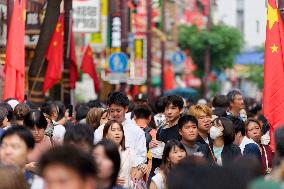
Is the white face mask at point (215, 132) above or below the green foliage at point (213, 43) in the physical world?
below

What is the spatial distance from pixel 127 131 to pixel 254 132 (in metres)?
2.08

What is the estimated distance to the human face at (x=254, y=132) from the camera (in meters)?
12.8

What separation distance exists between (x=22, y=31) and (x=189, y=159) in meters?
10.8

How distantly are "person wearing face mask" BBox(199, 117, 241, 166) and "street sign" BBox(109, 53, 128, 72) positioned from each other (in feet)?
47.2

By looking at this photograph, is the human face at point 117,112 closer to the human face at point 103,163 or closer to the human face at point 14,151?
the human face at point 14,151

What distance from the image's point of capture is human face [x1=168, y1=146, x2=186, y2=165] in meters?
9.41

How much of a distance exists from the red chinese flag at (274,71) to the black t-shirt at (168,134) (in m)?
1.25

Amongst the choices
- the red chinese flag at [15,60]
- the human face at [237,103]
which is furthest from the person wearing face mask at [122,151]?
the human face at [237,103]

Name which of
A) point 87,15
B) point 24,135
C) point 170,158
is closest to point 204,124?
point 170,158

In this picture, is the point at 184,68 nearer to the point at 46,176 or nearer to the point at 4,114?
the point at 4,114

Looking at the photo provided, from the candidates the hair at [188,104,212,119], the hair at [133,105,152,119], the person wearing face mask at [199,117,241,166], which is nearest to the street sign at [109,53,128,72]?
the hair at [133,105,152,119]

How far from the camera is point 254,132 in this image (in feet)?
42.1

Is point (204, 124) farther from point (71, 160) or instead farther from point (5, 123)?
point (71, 160)

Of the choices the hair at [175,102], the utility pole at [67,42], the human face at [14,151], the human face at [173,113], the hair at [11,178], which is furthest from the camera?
the utility pole at [67,42]
